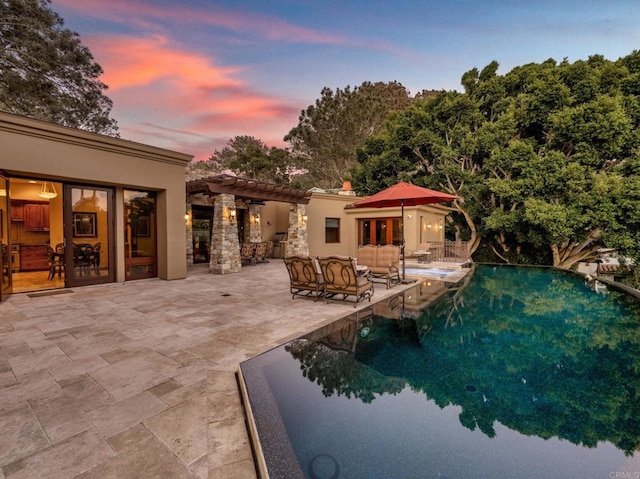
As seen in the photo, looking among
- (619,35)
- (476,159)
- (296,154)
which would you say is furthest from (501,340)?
(296,154)

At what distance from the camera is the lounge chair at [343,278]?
226 inches

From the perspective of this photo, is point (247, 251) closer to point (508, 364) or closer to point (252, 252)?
point (252, 252)

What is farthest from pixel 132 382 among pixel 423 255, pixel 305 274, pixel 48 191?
pixel 423 255

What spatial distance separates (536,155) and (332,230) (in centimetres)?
1075

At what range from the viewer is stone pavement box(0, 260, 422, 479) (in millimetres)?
1936

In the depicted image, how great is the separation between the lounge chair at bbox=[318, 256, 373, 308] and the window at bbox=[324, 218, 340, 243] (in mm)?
10033

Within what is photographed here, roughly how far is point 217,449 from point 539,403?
2.93m

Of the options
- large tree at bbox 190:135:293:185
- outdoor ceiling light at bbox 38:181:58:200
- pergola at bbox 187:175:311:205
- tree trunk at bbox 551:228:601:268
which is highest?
large tree at bbox 190:135:293:185

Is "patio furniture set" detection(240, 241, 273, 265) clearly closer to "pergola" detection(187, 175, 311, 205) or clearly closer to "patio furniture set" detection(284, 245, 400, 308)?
"pergola" detection(187, 175, 311, 205)

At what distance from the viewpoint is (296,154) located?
2670 cm

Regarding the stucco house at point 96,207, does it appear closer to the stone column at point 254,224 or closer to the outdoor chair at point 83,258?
the outdoor chair at point 83,258

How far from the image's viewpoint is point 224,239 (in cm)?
1062

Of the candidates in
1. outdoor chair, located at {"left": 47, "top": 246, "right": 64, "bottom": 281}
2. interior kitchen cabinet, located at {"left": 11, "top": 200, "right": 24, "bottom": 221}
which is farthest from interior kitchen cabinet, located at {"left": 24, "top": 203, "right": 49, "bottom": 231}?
outdoor chair, located at {"left": 47, "top": 246, "right": 64, "bottom": 281}

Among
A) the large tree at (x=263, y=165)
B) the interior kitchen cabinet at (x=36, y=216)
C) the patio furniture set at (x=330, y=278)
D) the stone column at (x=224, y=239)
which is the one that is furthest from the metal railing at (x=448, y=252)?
the large tree at (x=263, y=165)
